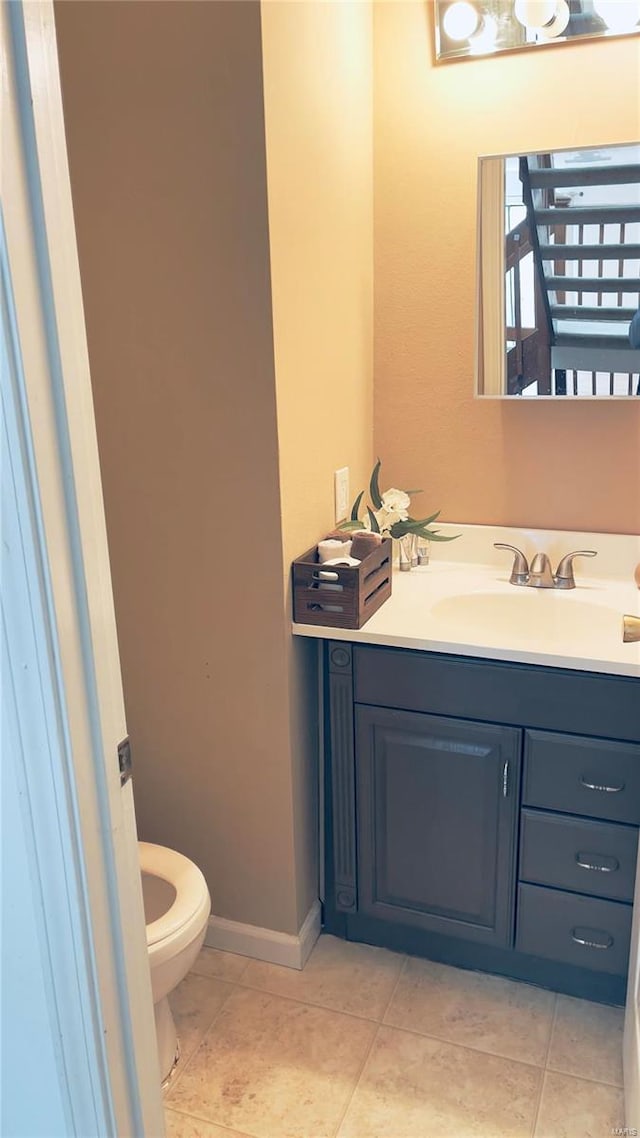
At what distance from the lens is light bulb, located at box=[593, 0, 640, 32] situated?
1.73 metres

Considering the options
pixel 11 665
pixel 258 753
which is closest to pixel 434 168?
pixel 258 753

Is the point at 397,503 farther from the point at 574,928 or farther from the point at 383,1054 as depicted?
the point at 383,1054

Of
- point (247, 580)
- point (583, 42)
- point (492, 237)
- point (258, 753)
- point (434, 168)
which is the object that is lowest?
point (258, 753)

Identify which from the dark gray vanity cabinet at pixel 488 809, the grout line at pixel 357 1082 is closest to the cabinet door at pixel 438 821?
the dark gray vanity cabinet at pixel 488 809

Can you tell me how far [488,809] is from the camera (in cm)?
176

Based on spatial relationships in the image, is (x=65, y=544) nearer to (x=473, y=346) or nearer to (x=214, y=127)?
(x=214, y=127)

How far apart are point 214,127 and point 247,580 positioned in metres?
0.85

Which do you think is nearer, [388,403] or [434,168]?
[434,168]

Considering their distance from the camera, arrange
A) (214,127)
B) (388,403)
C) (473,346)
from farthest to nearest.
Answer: (388,403) < (473,346) < (214,127)

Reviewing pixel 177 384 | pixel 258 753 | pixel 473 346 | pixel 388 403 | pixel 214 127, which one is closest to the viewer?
pixel 214 127

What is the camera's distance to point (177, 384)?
170cm

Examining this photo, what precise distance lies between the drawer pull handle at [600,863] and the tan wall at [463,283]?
76cm

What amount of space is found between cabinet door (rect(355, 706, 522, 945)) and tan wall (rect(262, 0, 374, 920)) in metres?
0.17

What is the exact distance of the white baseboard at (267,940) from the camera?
77.0 inches
